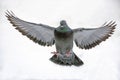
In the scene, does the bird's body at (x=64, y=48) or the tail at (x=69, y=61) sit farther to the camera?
the tail at (x=69, y=61)

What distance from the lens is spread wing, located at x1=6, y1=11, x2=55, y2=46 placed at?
12.7 ft

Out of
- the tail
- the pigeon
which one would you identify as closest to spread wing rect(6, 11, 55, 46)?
the pigeon

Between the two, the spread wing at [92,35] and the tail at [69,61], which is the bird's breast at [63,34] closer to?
the spread wing at [92,35]

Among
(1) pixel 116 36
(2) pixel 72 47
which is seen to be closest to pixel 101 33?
(2) pixel 72 47

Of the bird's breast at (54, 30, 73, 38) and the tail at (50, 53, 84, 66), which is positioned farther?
the tail at (50, 53, 84, 66)

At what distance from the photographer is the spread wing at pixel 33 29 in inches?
152

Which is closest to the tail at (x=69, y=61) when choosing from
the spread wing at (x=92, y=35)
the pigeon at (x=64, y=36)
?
the pigeon at (x=64, y=36)

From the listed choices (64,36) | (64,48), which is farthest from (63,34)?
(64,48)

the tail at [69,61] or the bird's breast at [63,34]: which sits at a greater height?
the bird's breast at [63,34]

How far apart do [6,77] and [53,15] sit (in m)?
0.80

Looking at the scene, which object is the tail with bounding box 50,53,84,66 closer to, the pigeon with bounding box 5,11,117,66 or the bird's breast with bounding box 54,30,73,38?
the pigeon with bounding box 5,11,117,66

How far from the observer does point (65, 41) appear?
385cm

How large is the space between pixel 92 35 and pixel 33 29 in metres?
0.39

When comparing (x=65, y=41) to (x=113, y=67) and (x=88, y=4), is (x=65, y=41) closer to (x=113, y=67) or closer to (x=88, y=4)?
(x=113, y=67)
